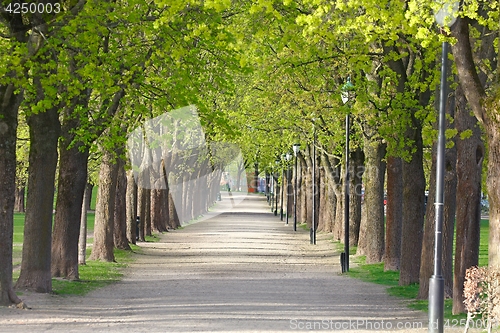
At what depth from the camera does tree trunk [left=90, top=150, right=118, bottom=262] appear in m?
30.8

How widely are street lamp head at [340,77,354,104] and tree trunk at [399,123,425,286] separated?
2.16 meters

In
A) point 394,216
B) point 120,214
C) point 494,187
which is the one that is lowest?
point 120,214

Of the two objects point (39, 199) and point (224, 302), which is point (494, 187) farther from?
point (39, 199)

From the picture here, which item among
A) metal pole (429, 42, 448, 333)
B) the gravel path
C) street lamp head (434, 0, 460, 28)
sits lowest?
the gravel path

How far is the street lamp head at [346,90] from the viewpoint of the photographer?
23.3 metres

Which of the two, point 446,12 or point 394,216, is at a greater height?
point 446,12

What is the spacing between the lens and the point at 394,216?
28.3 meters

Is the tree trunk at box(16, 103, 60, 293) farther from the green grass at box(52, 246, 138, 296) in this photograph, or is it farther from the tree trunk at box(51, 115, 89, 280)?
the tree trunk at box(51, 115, 89, 280)

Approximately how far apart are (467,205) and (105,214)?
600 inches

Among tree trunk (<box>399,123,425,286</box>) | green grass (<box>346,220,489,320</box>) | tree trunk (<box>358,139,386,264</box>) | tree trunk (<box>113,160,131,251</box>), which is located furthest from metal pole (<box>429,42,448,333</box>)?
tree trunk (<box>113,160,131,251</box>)

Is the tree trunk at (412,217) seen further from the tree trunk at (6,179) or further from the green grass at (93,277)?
the tree trunk at (6,179)

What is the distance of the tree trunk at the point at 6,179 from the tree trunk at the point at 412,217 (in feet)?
31.9

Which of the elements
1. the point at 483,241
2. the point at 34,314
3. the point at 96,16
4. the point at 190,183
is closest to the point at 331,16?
the point at 96,16

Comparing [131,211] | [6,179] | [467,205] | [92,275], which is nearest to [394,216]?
[92,275]
